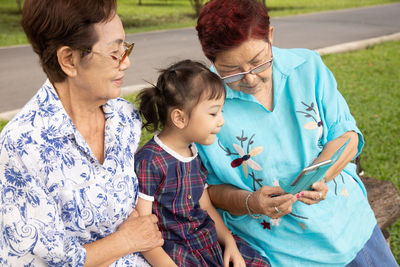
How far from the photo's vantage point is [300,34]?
13883 millimetres

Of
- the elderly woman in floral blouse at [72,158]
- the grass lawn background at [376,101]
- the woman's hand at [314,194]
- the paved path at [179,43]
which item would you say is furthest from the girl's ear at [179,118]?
the paved path at [179,43]

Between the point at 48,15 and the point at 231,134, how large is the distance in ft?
3.43

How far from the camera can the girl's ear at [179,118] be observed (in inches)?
85.7

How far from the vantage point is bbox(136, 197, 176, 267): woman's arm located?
Result: 213 centimetres

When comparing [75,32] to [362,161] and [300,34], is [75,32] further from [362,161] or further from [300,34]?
[300,34]

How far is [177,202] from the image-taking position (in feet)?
7.22

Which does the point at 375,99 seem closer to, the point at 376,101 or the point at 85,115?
the point at 376,101

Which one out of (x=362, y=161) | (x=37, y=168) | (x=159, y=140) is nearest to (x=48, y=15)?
(x=37, y=168)

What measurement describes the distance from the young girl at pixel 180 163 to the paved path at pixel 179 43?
3.35 metres

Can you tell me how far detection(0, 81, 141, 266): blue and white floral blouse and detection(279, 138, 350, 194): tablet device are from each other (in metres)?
0.71

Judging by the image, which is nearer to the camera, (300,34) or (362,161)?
(362,161)

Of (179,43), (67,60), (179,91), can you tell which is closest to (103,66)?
(67,60)

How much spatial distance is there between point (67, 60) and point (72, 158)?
40 centimetres

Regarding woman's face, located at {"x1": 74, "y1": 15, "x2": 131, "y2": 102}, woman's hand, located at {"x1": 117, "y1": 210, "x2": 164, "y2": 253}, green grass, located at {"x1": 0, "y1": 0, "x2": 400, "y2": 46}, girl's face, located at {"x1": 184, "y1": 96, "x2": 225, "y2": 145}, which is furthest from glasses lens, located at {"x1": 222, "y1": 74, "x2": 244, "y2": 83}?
green grass, located at {"x1": 0, "y1": 0, "x2": 400, "y2": 46}
